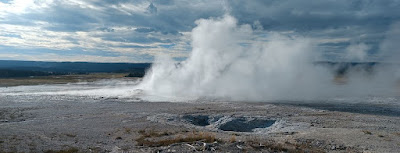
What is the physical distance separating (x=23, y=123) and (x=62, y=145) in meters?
7.18

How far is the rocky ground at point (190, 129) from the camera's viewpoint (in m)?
13.1

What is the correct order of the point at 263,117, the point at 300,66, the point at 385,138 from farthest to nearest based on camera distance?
1. the point at 300,66
2. the point at 263,117
3. the point at 385,138

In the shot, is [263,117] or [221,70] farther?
[221,70]

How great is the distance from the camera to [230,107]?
26.3 metres

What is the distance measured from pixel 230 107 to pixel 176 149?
47.9 feet

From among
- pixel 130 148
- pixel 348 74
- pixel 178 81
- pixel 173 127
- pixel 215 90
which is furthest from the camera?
pixel 348 74

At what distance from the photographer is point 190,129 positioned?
17469 millimetres

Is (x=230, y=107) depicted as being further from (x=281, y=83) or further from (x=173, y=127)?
(x=281, y=83)

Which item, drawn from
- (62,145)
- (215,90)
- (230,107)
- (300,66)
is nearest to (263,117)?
(230,107)

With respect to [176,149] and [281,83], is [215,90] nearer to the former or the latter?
[281,83]

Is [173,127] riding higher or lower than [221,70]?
lower

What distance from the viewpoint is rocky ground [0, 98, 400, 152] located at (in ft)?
43.0

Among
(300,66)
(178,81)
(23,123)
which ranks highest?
(300,66)

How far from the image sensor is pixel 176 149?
39.8ft
